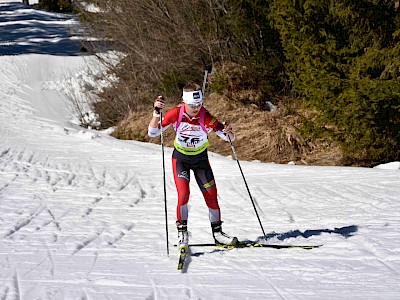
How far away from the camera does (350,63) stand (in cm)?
1195

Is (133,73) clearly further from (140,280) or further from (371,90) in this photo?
(140,280)

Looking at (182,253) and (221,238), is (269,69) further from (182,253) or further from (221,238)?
(182,253)

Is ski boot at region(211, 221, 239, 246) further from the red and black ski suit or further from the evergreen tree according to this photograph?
the evergreen tree

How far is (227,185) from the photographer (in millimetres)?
11016

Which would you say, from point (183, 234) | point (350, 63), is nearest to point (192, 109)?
point (183, 234)

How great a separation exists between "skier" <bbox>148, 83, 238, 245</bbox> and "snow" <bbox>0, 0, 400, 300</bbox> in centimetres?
45

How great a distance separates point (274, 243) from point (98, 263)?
1.93 meters

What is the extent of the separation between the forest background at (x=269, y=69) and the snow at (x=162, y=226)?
3.62 feet

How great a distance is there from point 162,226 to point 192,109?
2203 mm

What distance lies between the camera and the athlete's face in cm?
661

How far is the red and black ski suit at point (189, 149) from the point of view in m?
6.68

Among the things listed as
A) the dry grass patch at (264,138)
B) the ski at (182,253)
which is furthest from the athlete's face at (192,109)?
the dry grass patch at (264,138)

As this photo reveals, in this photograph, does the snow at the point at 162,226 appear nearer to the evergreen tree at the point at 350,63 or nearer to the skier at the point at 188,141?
the skier at the point at 188,141

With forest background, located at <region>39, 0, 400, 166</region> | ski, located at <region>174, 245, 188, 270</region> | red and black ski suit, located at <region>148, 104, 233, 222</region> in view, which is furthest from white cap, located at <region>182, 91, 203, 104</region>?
ski, located at <region>174, 245, 188, 270</region>
